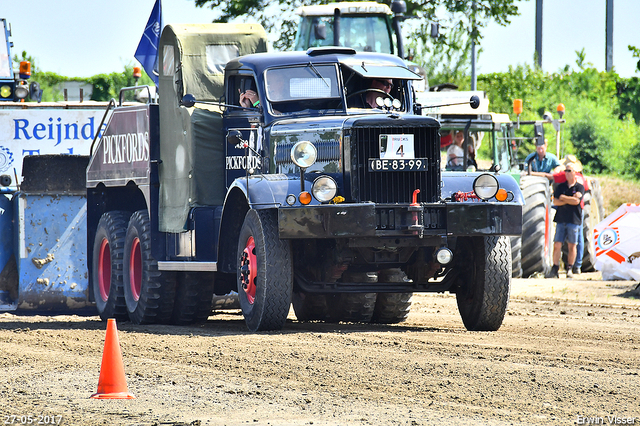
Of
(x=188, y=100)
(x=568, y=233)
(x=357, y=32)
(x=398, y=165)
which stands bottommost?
(x=568, y=233)

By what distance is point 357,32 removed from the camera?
2473 centimetres

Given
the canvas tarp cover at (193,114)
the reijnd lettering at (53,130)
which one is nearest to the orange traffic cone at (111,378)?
the canvas tarp cover at (193,114)

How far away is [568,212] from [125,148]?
29.7 feet

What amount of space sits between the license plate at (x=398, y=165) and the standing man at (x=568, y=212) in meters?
9.43

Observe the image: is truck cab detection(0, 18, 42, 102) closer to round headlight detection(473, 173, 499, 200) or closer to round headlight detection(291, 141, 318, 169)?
round headlight detection(291, 141, 318, 169)

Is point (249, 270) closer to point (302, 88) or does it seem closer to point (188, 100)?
point (188, 100)

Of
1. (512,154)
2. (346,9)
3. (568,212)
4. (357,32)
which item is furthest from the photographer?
(357,32)

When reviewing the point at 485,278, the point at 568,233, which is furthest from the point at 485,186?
the point at 568,233

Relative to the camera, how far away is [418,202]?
10.2 m

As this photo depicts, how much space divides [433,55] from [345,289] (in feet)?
110

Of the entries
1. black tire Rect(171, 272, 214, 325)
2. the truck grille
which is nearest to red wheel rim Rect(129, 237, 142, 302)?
black tire Rect(171, 272, 214, 325)

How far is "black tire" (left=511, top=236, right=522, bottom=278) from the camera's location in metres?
18.7

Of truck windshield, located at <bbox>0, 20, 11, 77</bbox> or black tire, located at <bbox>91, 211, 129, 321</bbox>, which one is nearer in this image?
black tire, located at <bbox>91, 211, 129, 321</bbox>

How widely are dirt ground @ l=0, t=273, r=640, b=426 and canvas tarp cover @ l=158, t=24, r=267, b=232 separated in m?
1.37
